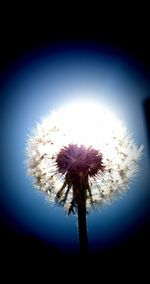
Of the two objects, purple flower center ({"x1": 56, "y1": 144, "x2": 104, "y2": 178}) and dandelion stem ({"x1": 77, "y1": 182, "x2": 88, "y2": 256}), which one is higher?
purple flower center ({"x1": 56, "y1": 144, "x2": 104, "y2": 178})

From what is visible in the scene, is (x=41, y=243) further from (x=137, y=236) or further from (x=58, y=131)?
(x=58, y=131)

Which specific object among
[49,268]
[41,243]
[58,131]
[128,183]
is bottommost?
[49,268]

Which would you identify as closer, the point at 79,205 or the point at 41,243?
the point at 79,205

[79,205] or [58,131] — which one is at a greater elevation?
[58,131]

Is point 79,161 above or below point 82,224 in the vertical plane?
above

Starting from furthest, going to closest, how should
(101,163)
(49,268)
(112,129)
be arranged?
(49,268), (112,129), (101,163)

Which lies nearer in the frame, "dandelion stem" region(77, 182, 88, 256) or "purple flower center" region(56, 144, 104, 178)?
"dandelion stem" region(77, 182, 88, 256)

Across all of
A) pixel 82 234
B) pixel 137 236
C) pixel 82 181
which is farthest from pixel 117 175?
pixel 137 236

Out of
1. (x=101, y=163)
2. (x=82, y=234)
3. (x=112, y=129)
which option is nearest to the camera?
(x=82, y=234)

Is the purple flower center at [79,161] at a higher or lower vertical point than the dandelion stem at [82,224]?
higher

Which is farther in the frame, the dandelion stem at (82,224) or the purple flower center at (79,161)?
the purple flower center at (79,161)
